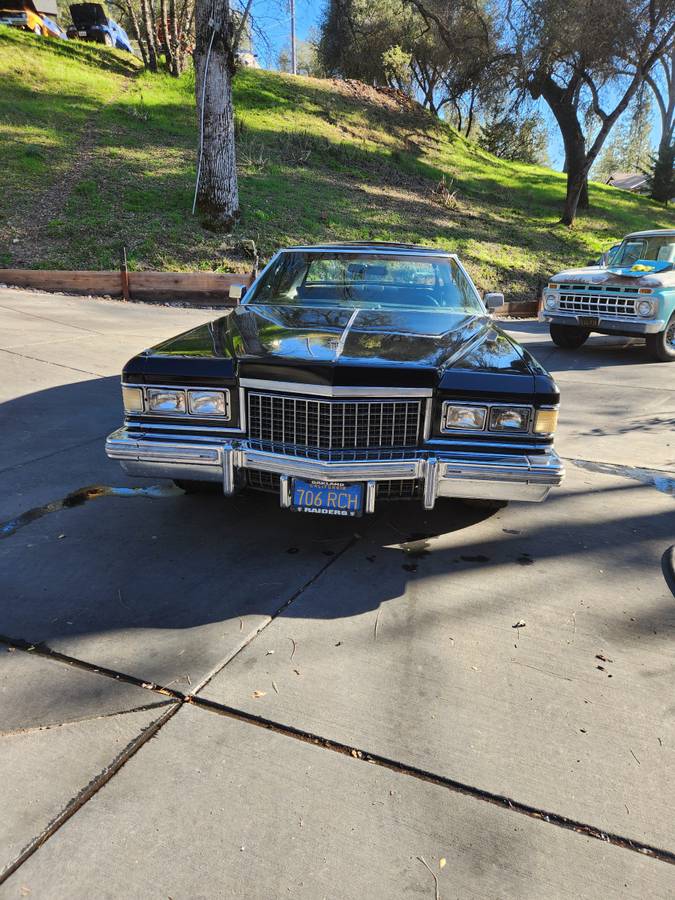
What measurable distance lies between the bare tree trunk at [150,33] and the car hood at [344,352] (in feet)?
74.5

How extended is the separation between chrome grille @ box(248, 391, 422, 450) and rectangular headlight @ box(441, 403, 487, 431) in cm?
14

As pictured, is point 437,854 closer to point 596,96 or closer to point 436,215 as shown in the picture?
point 436,215

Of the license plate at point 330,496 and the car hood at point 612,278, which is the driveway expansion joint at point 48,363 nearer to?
the license plate at point 330,496

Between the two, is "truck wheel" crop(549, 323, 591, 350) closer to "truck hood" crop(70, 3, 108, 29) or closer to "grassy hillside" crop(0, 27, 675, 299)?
"grassy hillside" crop(0, 27, 675, 299)

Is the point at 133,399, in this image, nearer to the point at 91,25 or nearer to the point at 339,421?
the point at 339,421

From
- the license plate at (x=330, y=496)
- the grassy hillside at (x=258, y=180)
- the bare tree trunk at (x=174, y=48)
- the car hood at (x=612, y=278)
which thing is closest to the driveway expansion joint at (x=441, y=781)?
the license plate at (x=330, y=496)

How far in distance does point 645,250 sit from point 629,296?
1.45 m

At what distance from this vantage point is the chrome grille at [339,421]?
316 cm

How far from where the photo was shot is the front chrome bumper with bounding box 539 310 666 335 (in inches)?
350

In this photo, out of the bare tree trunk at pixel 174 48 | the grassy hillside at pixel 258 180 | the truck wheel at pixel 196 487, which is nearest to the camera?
the truck wheel at pixel 196 487

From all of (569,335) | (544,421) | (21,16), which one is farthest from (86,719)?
(21,16)

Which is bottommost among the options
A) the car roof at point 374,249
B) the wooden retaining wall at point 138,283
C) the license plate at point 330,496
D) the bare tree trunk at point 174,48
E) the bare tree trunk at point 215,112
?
the wooden retaining wall at point 138,283

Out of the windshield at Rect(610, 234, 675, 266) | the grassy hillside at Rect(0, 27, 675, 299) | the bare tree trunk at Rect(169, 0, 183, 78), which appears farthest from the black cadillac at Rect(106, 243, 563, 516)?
the bare tree trunk at Rect(169, 0, 183, 78)

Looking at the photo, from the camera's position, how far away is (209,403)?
3.36 metres
